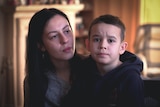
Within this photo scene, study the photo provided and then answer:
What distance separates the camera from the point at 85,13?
3928 mm

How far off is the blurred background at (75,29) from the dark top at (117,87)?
1784mm

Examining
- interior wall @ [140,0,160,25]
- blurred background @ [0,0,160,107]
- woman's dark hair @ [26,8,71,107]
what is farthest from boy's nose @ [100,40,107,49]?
interior wall @ [140,0,160,25]

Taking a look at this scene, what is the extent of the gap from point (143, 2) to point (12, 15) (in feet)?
5.05

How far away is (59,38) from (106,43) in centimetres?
25

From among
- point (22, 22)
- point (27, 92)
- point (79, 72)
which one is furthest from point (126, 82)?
point (22, 22)

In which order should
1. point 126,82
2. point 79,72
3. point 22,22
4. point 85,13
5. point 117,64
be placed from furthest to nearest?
1. point 85,13
2. point 22,22
3. point 79,72
4. point 117,64
5. point 126,82

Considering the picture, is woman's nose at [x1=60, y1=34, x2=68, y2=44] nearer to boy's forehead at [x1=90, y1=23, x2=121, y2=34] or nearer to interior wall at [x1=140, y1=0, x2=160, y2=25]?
boy's forehead at [x1=90, y1=23, x2=121, y2=34]

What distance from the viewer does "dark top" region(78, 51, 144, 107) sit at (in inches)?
43.4

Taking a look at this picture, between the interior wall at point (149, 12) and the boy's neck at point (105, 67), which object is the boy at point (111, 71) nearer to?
the boy's neck at point (105, 67)

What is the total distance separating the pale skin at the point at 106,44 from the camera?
1.18 m

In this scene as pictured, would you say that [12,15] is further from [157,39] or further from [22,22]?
[157,39]

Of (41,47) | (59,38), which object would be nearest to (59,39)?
(59,38)

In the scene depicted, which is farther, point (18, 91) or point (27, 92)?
point (18, 91)

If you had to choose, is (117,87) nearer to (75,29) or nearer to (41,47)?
(41,47)
